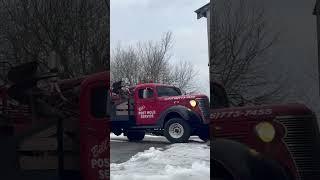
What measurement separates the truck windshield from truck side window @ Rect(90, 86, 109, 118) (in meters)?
0.53

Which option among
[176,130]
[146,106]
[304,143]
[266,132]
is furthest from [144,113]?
[304,143]

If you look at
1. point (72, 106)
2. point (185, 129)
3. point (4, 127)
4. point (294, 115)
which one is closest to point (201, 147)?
point (185, 129)

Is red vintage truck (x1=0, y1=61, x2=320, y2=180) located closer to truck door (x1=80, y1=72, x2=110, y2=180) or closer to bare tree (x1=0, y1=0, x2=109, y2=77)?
truck door (x1=80, y1=72, x2=110, y2=180)

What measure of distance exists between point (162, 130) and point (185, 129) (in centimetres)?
22

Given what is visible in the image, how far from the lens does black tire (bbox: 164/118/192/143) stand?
11.4ft

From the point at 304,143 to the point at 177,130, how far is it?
41.8 inches

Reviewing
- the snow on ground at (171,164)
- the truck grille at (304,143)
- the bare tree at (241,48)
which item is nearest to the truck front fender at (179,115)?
the snow on ground at (171,164)

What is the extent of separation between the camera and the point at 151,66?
364 centimetres

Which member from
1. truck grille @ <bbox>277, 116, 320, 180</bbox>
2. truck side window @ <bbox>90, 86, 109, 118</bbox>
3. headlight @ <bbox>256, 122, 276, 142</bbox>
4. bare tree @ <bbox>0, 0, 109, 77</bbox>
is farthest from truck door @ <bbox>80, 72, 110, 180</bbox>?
truck grille @ <bbox>277, 116, 320, 180</bbox>

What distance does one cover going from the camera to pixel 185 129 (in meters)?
3.54

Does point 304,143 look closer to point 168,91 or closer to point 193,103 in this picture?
point 193,103

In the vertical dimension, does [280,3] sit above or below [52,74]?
above

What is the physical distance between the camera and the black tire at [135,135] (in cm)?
357

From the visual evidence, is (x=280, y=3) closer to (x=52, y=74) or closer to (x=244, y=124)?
(x=244, y=124)
